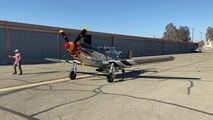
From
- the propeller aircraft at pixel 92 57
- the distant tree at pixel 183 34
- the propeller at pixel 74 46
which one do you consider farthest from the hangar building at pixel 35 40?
the distant tree at pixel 183 34

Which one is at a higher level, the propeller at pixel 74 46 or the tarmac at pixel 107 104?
the propeller at pixel 74 46

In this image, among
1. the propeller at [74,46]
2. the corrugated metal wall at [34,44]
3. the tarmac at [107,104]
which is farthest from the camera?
the corrugated metal wall at [34,44]

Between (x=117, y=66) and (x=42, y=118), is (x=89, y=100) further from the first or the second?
(x=117, y=66)

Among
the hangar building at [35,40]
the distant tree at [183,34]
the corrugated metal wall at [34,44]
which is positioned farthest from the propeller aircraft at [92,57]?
the distant tree at [183,34]

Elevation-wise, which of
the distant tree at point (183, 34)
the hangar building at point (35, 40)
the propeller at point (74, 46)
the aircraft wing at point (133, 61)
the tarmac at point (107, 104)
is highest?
the distant tree at point (183, 34)

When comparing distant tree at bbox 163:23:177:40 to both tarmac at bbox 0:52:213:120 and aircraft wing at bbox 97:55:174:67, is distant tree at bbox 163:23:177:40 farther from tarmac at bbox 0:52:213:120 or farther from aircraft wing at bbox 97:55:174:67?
tarmac at bbox 0:52:213:120

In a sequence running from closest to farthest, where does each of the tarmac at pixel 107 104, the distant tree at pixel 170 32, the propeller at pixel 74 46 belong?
the tarmac at pixel 107 104 < the propeller at pixel 74 46 < the distant tree at pixel 170 32

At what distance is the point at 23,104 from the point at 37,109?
941 mm

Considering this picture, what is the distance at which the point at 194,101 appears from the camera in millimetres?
8969

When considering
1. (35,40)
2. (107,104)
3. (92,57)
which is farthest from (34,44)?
(107,104)

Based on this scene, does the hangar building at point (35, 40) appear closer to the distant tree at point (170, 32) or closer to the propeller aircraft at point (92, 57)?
the propeller aircraft at point (92, 57)

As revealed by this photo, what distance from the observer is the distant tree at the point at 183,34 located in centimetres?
15775

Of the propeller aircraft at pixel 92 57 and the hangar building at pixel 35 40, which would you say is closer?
the propeller aircraft at pixel 92 57

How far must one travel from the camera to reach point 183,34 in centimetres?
15838
